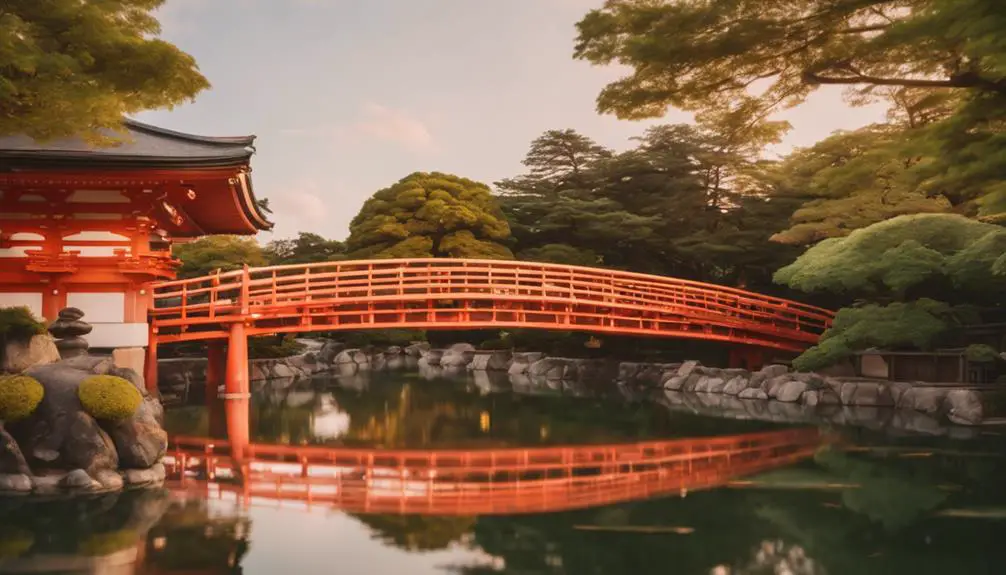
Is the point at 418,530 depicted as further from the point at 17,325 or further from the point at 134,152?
the point at 134,152

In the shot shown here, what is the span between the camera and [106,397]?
7777mm

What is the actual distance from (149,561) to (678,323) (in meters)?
15.9

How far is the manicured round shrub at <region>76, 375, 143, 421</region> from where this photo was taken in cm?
778

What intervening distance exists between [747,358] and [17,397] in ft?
57.0

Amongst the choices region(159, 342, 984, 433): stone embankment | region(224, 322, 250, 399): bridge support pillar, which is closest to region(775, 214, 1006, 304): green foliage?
region(159, 342, 984, 433): stone embankment

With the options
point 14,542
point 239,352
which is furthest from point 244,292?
point 14,542

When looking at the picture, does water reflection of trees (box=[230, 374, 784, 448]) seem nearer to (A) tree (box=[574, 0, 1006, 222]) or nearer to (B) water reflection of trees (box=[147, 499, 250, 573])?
(B) water reflection of trees (box=[147, 499, 250, 573])

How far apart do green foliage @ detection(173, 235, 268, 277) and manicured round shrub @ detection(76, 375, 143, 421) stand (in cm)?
1400

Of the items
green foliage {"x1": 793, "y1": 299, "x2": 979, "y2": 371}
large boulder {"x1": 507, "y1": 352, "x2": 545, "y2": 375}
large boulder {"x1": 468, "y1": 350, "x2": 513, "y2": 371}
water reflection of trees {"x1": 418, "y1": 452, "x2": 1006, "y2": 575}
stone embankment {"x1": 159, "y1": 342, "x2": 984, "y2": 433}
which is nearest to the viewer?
water reflection of trees {"x1": 418, "y1": 452, "x2": 1006, "y2": 575}

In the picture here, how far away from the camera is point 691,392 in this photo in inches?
754

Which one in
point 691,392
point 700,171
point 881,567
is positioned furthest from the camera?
point 700,171

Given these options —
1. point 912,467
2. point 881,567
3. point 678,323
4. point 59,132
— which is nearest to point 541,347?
point 678,323

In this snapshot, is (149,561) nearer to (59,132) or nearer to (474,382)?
(59,132)

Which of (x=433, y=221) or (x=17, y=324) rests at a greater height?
(x=433, y=221)
